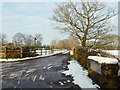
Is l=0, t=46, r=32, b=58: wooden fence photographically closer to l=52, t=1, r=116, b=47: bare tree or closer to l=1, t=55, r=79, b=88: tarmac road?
l=1, t=55, r=79, b=88: tarmac road

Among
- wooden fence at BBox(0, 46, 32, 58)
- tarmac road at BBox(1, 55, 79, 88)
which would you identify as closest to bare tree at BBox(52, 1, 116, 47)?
wooden fence at BBox(0, 46, 32, 58)

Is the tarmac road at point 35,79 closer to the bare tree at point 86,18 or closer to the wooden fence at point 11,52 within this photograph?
the wooden fence at point 11,52

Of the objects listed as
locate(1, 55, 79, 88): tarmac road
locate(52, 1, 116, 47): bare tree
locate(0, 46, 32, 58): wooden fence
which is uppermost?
locate(52, 1, 116, 47): bare tree

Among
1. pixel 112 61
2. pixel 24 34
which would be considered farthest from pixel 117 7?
pixel 24 34

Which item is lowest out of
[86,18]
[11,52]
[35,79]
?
[35,79]

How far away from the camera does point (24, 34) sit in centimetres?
6569

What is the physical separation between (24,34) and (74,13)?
186 ft

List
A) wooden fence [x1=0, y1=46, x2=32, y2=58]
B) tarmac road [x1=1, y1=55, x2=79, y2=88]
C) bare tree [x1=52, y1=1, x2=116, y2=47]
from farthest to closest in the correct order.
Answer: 1. bare tree [x1=52, y1=1, x2=116, y2=47]
2. wooden fence [x1=0, y1=46, x2=32, y2=58]
3. tarmac road [x1=1, y1=55, x2=79, y2=88]

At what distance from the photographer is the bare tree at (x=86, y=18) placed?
13.7 meters

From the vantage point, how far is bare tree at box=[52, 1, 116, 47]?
13672 millimetres

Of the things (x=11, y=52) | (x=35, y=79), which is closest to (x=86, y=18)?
(x=11, y=52)

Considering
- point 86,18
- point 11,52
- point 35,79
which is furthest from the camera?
point 86,18

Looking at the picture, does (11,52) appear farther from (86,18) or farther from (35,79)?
(86,18)

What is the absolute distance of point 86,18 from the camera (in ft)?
45.4
